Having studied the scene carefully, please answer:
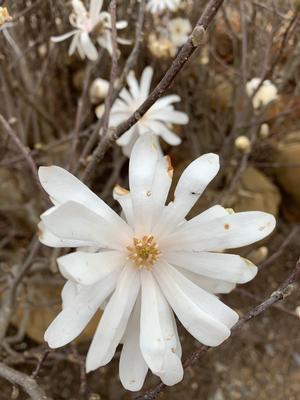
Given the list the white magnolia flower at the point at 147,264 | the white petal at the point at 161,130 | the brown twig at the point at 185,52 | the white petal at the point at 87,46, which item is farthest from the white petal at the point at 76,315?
the white petal at the point at 161,130

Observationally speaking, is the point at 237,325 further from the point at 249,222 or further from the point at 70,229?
the point at 70,229

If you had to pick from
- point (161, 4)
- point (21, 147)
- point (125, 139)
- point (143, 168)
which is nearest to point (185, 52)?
point (143, 168)

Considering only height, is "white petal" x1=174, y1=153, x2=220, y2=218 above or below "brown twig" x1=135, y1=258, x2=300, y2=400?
above

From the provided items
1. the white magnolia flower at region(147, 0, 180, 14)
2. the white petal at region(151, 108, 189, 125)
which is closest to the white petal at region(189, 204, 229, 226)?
the white petal at region(151, 108, 189, 125)

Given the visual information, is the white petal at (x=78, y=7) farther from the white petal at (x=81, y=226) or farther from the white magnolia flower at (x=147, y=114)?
the white petal at (x=81, y=226)

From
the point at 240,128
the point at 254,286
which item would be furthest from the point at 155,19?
the point at 254,286

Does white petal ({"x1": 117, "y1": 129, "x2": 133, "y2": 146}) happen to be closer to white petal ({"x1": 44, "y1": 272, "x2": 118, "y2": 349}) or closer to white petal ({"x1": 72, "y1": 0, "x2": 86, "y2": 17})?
white petal ({"x1": 72, "y1": 0, "x2": 86, "y2": 17})

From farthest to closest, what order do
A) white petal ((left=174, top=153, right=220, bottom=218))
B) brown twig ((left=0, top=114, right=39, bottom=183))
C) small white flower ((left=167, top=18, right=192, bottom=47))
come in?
1. small white flower ((left=167, top=18, right=192, bottom=47))
2. brown twig ((left=0, top=114, right=39, bottom=183))
3. white petal ((left=174, top=153, right=220, bottom=218))
